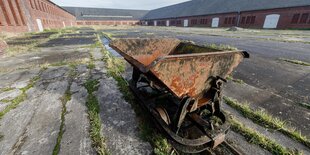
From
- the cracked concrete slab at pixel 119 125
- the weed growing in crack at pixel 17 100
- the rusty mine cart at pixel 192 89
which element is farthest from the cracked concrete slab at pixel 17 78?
the rusty mine cart at pixel 192 89

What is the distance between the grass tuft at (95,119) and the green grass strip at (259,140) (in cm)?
203

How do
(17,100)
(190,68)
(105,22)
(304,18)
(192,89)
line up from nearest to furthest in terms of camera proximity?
(190,68) → (192,89) → (17,100) → (304,18) → (105,22)

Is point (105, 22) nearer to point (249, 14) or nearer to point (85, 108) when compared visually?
point (249, 14)

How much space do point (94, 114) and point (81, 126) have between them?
0.32 m

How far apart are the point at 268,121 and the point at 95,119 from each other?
2941 millimetres

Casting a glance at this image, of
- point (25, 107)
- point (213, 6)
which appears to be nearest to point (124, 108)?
point (25, 107)

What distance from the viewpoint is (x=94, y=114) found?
274cm

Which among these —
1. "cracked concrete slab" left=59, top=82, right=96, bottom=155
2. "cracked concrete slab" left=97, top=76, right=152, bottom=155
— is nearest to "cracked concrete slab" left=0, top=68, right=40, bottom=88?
"cracked concrete slab" left=59, top=82, right=96, bottom=155

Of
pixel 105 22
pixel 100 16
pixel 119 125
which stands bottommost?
pixel 119 125

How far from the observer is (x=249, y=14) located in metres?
28.2

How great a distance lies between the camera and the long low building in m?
23.0

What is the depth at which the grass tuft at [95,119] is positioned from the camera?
2051 mm

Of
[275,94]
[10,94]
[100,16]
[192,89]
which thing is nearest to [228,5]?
[275,94]

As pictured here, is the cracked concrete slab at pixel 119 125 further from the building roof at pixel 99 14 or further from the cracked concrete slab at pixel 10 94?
the building roof at pixel 99 14
